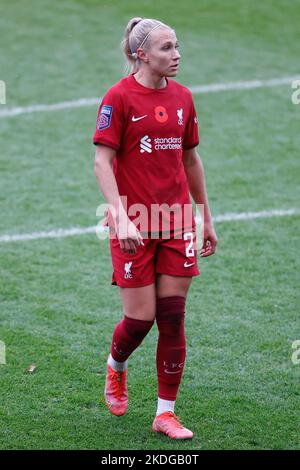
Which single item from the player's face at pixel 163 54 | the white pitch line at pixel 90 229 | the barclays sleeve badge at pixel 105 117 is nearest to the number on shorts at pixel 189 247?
the barclays sleeve badge at pixel 105 117

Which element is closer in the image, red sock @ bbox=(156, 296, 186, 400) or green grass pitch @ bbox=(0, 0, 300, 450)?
red sock @ bbox=(156, 296, 186, 400)

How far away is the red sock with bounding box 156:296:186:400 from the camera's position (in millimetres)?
4441

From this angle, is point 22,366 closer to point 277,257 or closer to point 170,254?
point 170,254

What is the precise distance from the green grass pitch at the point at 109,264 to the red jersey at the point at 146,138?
42.9 inches

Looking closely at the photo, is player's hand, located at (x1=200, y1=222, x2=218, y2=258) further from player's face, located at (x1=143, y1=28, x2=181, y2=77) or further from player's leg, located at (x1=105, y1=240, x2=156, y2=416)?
player's face, located at (x1=143, y1=28, x2=181, y2=77)

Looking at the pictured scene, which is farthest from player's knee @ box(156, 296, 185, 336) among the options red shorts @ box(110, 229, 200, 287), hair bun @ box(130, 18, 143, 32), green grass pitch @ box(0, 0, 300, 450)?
hair bun @ box(130, 18, 143, 32)

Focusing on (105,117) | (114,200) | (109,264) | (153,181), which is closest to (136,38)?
(105,117)

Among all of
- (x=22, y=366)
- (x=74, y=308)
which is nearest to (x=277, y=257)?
(x=74, y=308)

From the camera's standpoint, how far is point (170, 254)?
4.43 metres

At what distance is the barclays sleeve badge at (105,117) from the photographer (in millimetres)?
4281

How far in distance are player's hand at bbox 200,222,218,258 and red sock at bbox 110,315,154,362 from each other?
0.52 meters

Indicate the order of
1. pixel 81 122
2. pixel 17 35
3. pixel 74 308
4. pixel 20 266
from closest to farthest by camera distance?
pixel 74 308 → pixel 20 266 → pixel 81 122 → pixel 17 35

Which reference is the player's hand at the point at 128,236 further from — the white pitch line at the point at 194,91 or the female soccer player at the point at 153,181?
the white pitch line at the point at 194,91
